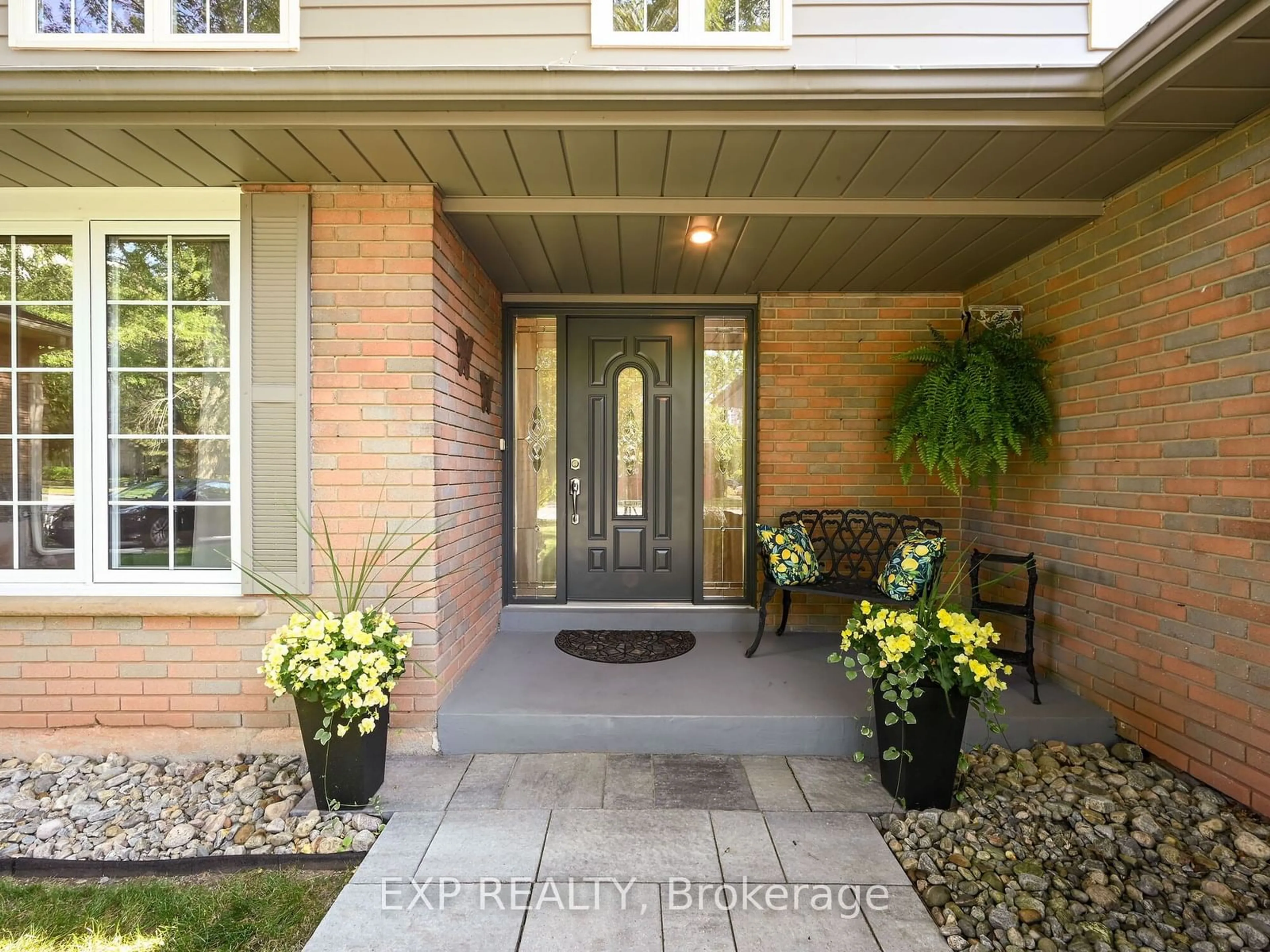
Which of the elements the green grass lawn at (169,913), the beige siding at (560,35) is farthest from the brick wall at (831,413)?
the green grass lawn at (169,913)

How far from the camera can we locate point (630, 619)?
11.6ft

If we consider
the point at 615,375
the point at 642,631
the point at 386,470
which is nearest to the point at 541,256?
the point at 615,375

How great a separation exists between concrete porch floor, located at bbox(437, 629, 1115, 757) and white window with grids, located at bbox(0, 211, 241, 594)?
1264 millimetres

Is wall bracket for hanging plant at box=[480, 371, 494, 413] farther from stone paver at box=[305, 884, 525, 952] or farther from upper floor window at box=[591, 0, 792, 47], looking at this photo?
stone paver at box=[305, 884, 525, 952]

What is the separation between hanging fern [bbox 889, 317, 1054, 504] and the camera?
268cm

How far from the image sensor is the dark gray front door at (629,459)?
145 inches

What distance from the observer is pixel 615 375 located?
12.2 feet

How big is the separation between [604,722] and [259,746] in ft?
4.81

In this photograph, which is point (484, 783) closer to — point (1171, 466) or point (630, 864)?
point (630, 864)

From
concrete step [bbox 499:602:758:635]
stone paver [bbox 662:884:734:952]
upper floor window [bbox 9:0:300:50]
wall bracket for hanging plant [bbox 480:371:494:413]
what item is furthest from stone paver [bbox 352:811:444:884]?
upper floor window [bbox 9:0:300:50]

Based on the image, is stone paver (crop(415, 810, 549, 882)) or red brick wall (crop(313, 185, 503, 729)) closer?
stone paver (crop(415, 810, 549, 882))

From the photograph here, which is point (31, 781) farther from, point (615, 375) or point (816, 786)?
point (615, 375)

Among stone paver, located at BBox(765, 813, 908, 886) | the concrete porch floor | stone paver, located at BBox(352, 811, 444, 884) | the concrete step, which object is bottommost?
stone paver, located at BBox(765, 813, 908, 886)

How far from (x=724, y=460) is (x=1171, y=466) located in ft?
7.14
